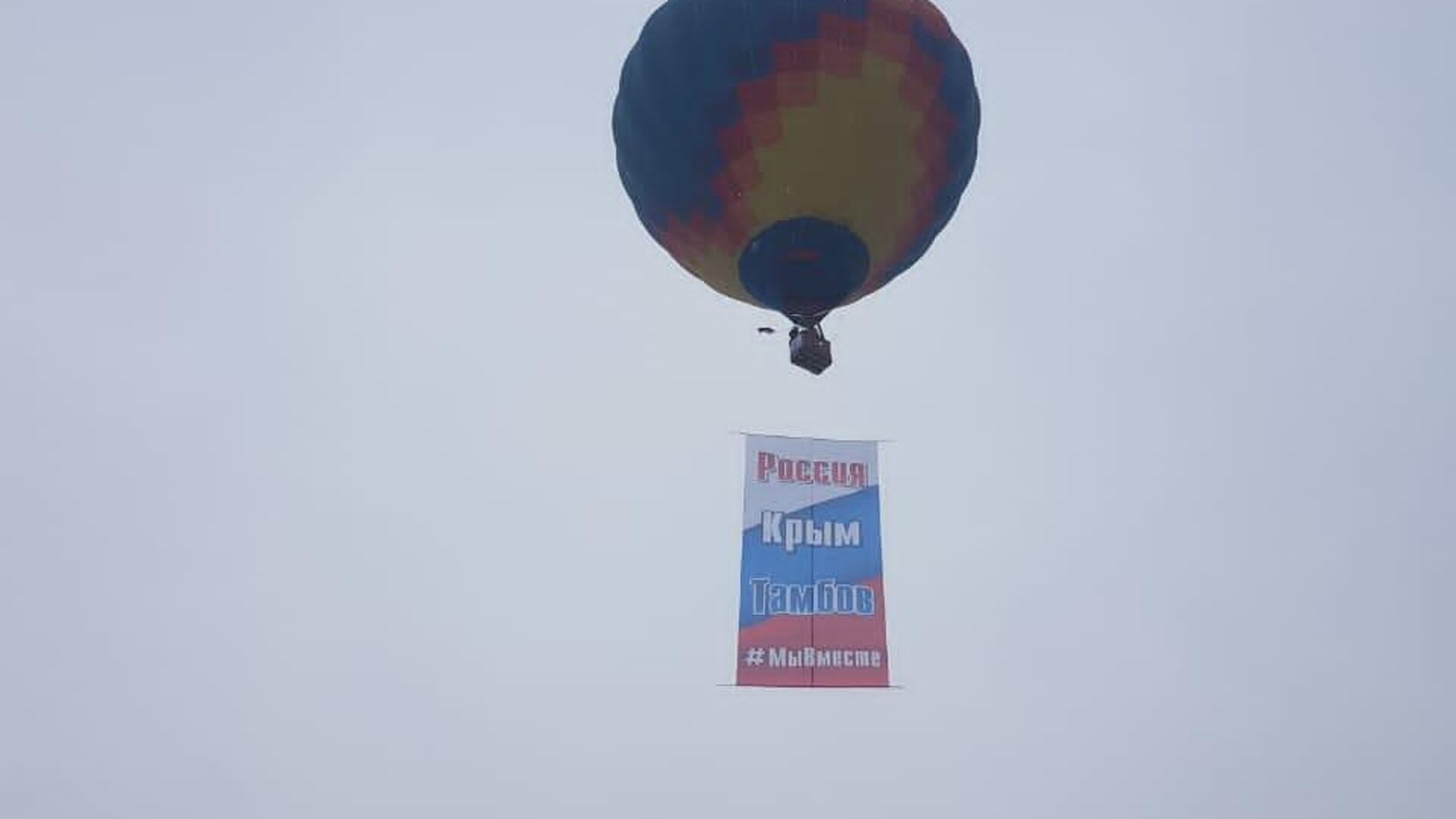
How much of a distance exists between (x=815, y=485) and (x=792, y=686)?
2393 mm

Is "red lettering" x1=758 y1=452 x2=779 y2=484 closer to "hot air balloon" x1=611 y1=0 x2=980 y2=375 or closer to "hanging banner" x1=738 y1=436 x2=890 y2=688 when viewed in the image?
"hanging banner" x1=738 y1=436 x2=890 y2=688

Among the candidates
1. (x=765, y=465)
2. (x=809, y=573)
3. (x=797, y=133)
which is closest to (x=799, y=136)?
(x=797, y=133)

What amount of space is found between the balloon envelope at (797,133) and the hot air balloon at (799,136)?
0.02 meters

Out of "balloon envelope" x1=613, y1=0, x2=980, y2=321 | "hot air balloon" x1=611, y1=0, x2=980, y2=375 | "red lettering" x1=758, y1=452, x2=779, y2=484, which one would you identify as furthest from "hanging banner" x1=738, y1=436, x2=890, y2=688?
"balloon envelope" x1=613, y1=0, x2=980, y2=321

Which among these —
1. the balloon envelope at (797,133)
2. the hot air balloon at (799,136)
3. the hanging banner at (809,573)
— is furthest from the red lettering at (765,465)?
the balloon envelope at (797,133)

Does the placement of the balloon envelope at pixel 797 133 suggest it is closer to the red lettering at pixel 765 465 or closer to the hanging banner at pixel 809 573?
the red lettering at pixel 765 465

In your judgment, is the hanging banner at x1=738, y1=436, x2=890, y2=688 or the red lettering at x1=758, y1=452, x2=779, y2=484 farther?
the red lettering at x1=758, y1=452, x2=779, y2=484

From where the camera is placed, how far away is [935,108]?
12.5m

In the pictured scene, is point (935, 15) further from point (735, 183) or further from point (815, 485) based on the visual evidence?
point (815, 485)

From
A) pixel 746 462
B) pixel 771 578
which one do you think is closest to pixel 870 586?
pixel 771 578

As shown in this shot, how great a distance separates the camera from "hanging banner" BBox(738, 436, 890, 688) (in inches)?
538

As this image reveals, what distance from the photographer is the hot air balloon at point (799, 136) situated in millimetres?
11883

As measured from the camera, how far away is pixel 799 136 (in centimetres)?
1193

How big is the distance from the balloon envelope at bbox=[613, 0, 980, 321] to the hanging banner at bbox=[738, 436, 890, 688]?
2.07 m
